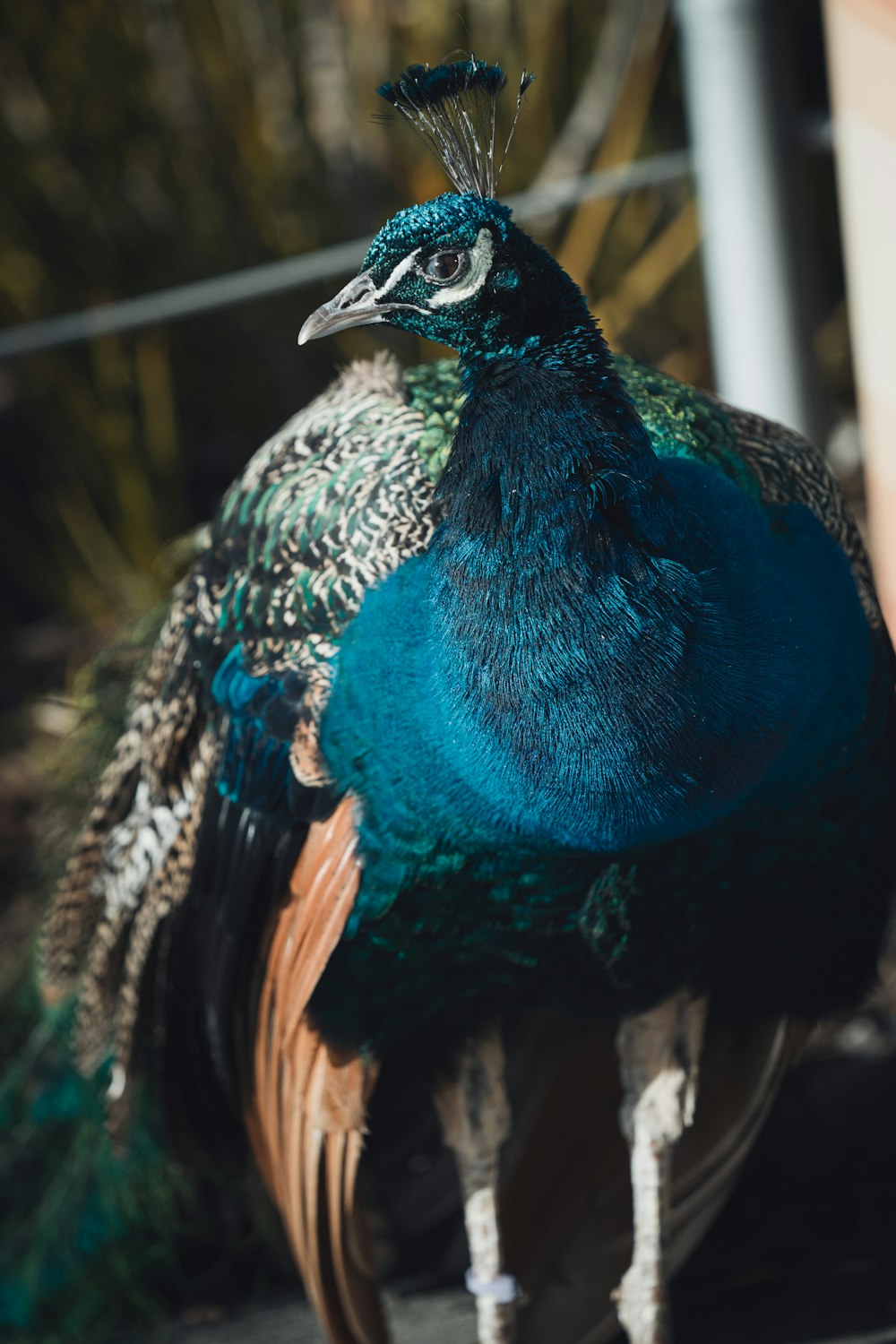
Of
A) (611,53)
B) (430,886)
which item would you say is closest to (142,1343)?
(430,886)

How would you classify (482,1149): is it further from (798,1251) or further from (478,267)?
(478,267)

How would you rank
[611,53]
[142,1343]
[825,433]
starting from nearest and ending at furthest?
[142,1343] < [825,433] < [611,53]

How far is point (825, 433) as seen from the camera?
9.16ft

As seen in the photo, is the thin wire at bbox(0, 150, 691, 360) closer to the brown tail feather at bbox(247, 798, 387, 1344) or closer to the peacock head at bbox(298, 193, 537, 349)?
the peacock head at bbox(298, 193, 537, 349)

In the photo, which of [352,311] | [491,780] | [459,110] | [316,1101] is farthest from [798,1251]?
[459,110]

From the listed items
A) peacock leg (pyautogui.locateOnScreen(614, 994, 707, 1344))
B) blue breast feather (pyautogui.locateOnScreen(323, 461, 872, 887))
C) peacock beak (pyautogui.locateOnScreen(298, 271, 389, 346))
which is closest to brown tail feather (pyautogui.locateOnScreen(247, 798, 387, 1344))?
blue breast feather (pyautogui.locateOnScreen(323, 461, 872, 887))

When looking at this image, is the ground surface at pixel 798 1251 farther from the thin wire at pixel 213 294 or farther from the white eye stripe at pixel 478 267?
the thin wire at pixel 213 294

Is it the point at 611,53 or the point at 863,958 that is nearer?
the point at 863,958

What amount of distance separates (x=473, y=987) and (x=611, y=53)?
3.00 meters

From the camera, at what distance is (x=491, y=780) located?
1455mm

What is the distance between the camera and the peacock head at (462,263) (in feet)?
4.55

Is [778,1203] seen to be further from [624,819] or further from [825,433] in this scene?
[825,433]

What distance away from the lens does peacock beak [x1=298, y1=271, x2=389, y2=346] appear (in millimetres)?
1447

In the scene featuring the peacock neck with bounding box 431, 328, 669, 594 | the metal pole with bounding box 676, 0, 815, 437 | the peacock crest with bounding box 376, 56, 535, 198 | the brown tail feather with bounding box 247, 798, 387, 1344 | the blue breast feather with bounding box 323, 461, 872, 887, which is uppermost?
the metal pole with bounding box 676, 0, 815, 437
